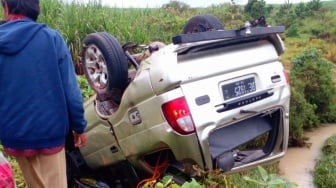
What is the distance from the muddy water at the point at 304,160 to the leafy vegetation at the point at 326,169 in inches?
4.2

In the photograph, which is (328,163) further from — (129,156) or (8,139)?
(8,139)

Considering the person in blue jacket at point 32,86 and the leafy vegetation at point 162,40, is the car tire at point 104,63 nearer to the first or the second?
the person in blue jacket at point 32,86

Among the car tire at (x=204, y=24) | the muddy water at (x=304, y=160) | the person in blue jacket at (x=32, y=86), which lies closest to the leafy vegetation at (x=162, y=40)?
the muddy water at (x=304, y=160)

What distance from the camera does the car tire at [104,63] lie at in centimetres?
358

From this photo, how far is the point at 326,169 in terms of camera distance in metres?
8.35

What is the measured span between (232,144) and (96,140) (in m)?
1.13

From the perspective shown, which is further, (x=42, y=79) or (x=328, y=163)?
(x=328, y=163)

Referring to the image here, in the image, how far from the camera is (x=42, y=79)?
2.88 metres

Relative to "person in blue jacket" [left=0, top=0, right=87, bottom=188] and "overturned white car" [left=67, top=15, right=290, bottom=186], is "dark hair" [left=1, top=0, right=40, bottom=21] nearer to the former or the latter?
"person in blue jacket" [left=0, top=0, right=87, bottom=188]

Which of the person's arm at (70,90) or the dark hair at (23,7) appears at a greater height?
the dark hair at (23,7)

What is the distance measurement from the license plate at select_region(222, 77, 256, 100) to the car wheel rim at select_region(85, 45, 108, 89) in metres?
0.94

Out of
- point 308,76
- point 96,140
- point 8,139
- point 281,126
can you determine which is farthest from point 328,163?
point 8,139

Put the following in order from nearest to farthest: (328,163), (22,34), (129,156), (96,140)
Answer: (22,34), (129,156), (96,140), (328,163)

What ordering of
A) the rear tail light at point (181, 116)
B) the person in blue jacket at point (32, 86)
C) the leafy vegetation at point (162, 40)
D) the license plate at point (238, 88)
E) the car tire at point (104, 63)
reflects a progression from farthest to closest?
the leafy vegetation at point (162, 40) < the car tire at point (104, 63) < the license plate at point (238, 88) < the rear tail light at point (181, 116) < the person in blue jacket at point (32, 86)
